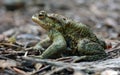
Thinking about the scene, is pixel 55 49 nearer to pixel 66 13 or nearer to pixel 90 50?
pixel 90 50

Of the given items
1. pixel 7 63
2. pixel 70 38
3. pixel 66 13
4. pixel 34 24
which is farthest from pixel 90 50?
pixel 66 13

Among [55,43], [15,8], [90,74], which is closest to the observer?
[90,74]

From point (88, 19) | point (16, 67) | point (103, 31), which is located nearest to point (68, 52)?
point (16, 67)

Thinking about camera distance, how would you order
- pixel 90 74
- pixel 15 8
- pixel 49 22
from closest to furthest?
pixel 90 74
pixel 49 22
pixel 15 8

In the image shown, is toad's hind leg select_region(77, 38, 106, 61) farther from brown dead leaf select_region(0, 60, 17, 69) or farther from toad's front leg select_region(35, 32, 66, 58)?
brown dead leaf select_region(0, 60, 17, 69)

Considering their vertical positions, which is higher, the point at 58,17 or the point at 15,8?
the point at 15,8

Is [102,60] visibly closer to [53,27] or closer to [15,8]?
[53,27]

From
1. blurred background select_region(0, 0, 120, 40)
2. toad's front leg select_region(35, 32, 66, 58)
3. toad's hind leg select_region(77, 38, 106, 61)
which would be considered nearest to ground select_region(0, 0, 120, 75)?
blurred background select_region(0, 0, 120, 40)
